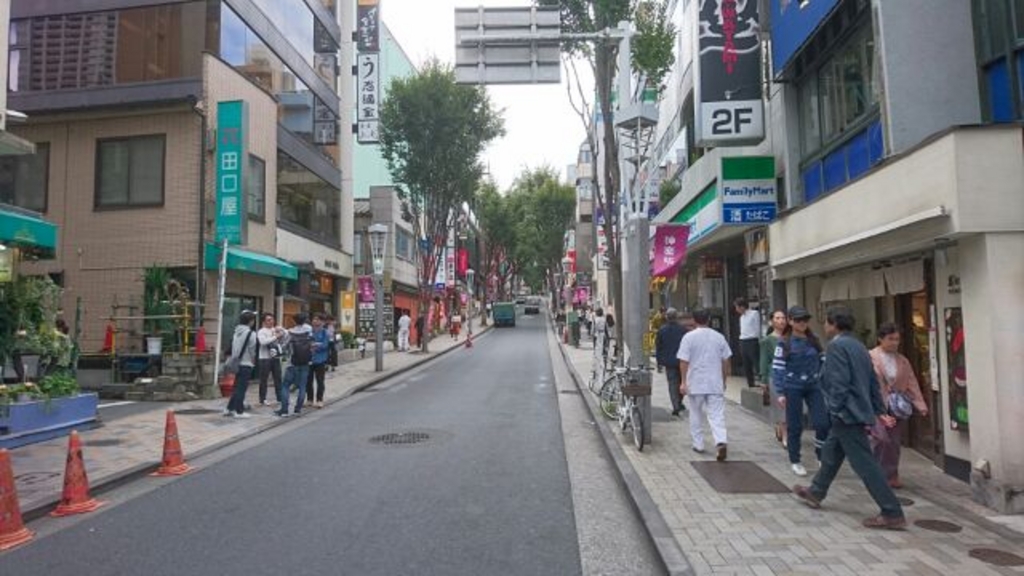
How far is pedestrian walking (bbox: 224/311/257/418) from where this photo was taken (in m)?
12.0

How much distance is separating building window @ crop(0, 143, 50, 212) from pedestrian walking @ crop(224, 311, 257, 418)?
839 cm

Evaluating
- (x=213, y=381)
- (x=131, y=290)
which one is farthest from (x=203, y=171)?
(x=213, y=381)

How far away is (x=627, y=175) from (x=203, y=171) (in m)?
10.5

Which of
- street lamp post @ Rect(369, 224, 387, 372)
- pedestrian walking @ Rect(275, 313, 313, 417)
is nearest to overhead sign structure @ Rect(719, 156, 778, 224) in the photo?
pedestrian walking @ Rect(275, 313, 313, 417)

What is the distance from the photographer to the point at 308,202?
24.5 meters

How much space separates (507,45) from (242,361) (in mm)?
6720

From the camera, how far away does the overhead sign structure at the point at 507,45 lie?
1034 cm

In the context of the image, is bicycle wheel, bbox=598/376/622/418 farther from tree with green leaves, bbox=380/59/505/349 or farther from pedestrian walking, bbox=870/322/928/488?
tree with green leaves, bbox=380/59/505/349

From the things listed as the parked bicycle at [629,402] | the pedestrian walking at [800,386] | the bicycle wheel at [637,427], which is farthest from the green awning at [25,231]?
the pedestrian walking at [800,386]

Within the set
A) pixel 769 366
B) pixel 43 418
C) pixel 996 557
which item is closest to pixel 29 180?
pixel 43 418

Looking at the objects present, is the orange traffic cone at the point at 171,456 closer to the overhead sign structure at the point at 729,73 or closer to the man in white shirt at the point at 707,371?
the man in white shirt at the point at 707,371

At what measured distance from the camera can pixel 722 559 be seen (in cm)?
498

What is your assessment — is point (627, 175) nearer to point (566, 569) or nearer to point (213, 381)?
point (566, 569)

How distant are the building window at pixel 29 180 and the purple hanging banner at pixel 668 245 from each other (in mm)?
14295
